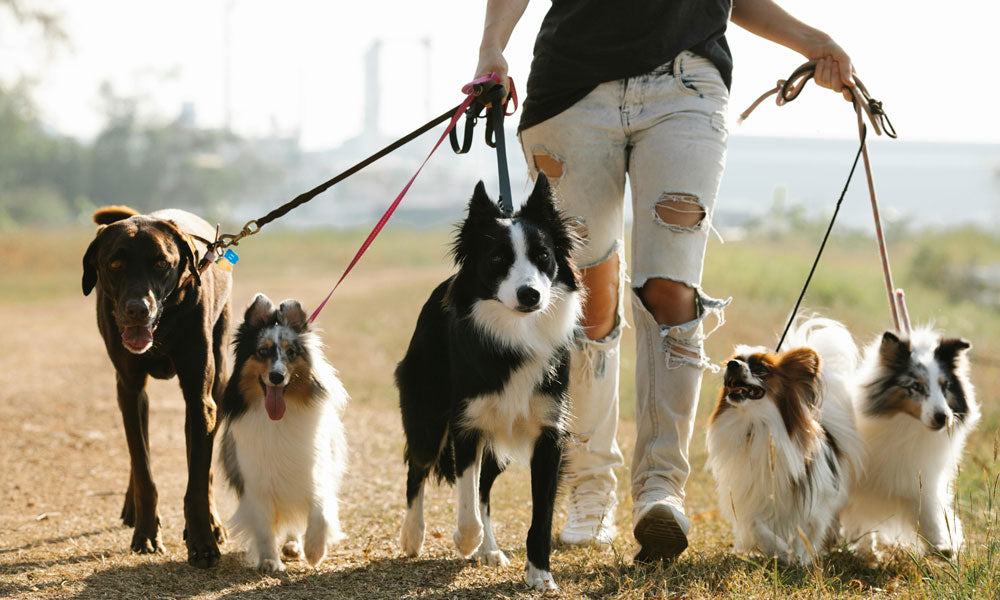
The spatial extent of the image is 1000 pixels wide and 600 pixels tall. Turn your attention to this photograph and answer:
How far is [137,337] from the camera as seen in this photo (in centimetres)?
387

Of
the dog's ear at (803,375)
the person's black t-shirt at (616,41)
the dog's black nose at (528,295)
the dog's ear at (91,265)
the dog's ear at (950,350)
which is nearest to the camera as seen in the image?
the dog's black nose at (528,295)

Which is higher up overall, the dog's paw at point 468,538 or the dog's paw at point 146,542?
the dog's paw at point 468,538

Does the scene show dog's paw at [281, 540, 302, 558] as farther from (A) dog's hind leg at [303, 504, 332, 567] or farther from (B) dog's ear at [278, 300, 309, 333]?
(B) dog's ear at [278, 300, 309, 333]

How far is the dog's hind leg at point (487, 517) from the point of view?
3986 millimetres

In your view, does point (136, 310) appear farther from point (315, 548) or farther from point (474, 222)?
point (474, 222)

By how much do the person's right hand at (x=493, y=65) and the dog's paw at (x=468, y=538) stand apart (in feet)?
5.60

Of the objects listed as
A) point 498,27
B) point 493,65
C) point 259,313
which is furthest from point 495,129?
point 259,313

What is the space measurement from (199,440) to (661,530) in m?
1.96

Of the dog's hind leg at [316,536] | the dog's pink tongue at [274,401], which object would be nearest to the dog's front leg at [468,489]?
the dog's hind leg at [316,536]

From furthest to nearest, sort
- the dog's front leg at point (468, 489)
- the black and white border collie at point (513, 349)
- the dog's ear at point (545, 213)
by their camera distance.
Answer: the dog's front leg at point (468, 489), the dog's ear at point (545, 213), the black and white border collie at point (513, 349)

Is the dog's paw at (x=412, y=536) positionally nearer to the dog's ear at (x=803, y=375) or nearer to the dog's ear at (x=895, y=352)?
the dog's ear at (x=803, y=375)

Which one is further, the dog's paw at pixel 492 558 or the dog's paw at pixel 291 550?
the dog's paw at pixel 291 550

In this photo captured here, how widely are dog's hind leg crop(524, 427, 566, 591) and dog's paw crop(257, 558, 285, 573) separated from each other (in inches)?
40.3

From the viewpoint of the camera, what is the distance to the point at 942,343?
447 centimetres
